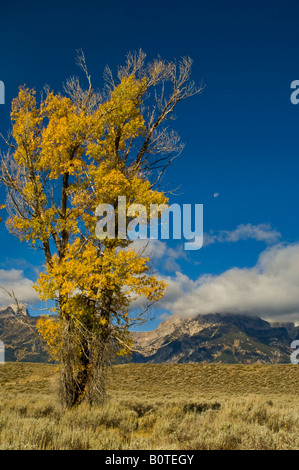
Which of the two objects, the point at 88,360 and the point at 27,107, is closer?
the point at 88,360

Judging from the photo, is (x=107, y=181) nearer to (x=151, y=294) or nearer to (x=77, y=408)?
(x=151, y=294)

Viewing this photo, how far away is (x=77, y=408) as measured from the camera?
31.6 ft

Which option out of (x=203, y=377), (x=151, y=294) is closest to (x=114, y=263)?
(x=151, y=294)

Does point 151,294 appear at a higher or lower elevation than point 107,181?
lower

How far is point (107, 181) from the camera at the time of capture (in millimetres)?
10117

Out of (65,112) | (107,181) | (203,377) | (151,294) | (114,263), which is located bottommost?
(203,377)
